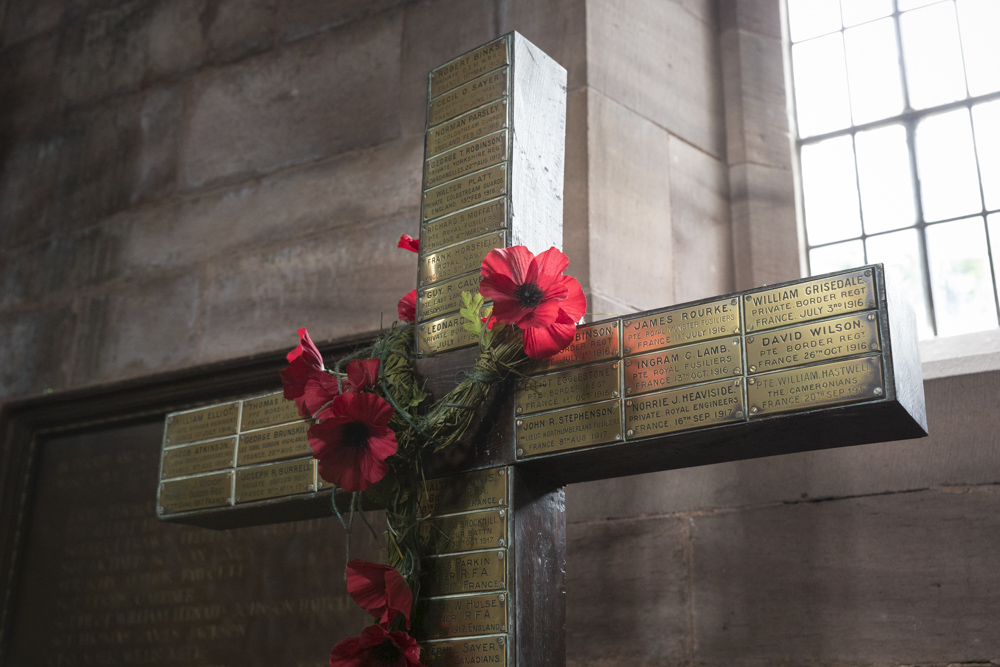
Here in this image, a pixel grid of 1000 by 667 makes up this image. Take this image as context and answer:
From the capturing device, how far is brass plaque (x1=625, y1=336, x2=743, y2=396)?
173cm

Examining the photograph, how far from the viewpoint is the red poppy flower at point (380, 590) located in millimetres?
1831

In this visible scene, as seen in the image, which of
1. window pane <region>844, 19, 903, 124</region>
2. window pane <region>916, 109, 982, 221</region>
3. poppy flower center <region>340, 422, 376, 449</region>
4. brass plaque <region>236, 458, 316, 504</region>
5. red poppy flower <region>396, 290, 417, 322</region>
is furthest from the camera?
window pane <region>844, 19, 903, 124</region>

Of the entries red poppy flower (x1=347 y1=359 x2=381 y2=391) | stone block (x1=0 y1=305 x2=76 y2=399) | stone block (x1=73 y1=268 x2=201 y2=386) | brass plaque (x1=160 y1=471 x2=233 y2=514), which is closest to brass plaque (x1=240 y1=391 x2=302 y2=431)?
brass plaque (x1=160 y1=471 x2=233 y2=514)

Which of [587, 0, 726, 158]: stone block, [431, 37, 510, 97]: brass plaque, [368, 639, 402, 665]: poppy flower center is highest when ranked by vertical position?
[587, 0, 726, 158]: stone block

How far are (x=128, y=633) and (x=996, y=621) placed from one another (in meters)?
2.54

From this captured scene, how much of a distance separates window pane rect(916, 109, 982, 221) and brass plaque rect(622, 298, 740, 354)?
195cm

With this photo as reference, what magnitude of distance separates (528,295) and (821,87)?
7.61ft

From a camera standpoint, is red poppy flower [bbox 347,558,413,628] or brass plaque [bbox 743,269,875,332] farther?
red poppy flower [bbox 347,558,413,628]

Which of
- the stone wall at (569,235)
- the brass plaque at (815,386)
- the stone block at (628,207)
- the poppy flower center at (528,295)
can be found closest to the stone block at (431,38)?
the stone wall at (569,235)

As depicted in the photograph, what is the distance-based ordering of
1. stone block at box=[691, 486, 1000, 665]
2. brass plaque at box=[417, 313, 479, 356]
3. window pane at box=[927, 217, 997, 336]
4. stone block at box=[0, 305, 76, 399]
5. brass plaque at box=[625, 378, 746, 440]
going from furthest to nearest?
1. stone block at box=[0, 305, 76, 399]
2. window pane at box=[927, 217, 997, 336]
3. stone block at box=[691, 486, 1000, 665]
4. brass plaque at box=[417, 313, 479, 356]
5. brass plaque at box=[625, 378, 746, 440]

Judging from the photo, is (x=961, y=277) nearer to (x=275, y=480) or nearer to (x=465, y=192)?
(x=465, y=192)

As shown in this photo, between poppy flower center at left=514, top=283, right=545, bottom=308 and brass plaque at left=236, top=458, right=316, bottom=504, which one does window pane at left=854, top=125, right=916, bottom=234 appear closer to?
poppy flower center at left=514, top=283, right=545, bottom=308

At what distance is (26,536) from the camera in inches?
148

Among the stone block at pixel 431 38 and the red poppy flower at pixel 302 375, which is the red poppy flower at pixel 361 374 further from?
the stone block at pixel 431 38
